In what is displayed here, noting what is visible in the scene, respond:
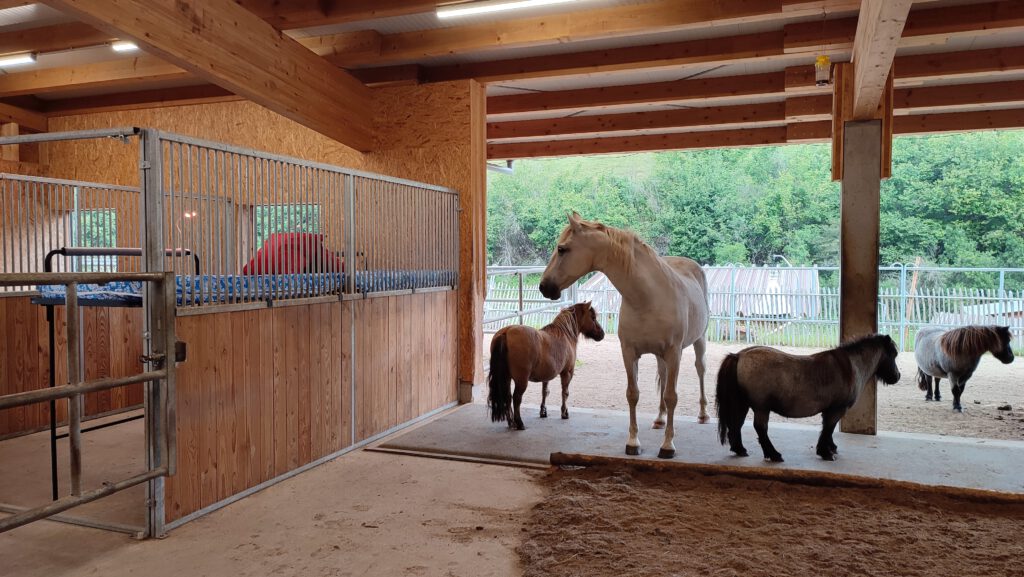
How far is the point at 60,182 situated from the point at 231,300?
2.22 metres

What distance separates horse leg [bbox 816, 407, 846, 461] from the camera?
3.54 m

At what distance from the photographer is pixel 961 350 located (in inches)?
221

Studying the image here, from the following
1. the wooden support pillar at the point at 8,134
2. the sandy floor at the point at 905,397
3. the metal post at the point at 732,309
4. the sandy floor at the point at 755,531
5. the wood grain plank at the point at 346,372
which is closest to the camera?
the sandy floor at the point at 755,531

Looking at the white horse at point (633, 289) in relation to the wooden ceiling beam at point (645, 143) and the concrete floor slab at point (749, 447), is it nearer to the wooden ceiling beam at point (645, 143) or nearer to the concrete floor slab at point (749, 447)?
the concrete floor slab at point (749, 447)

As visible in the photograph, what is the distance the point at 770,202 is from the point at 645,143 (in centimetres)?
1269

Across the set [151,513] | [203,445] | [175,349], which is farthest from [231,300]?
[151,513]

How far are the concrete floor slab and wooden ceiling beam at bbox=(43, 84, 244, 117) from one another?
4.04 m

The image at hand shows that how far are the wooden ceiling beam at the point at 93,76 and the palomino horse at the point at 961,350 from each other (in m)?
7.17

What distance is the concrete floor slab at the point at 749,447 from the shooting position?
3412 mm

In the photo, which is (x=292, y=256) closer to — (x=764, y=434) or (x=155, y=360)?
(x=155, y=360)

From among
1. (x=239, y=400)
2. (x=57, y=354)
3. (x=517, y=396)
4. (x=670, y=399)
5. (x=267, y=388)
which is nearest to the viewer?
(x=239, y=400)

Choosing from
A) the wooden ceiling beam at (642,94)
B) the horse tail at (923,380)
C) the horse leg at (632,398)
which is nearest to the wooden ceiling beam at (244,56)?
the wooden ceiling beam at (642,94)

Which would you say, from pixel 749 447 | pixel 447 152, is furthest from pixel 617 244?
pixel 447 152

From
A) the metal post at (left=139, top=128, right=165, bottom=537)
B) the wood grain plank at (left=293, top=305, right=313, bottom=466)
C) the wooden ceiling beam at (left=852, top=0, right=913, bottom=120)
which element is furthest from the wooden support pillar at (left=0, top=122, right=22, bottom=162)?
the wooden ceiling beam at (left=852, top=0, right=913, bottom=120)
